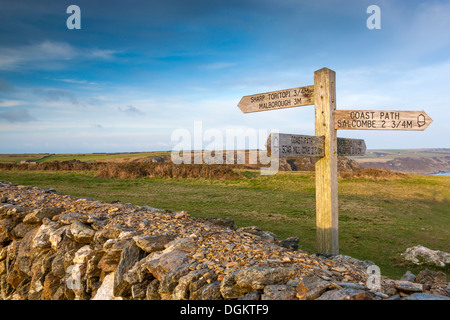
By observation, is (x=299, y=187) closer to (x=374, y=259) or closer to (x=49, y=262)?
(x=374, y=259)

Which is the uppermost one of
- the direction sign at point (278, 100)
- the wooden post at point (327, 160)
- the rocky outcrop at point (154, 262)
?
the direction sign at point (278, 100)

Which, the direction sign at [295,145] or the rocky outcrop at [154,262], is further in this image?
the direction sign at [295,145]

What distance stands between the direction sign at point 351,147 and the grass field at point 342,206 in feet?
8.33

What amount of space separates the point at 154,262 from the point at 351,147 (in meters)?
4.54

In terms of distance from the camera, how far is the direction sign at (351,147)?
19.5ft

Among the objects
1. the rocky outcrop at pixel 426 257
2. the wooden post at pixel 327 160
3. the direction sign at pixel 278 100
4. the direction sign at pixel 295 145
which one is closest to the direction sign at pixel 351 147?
the wooden post at pixel 327 160

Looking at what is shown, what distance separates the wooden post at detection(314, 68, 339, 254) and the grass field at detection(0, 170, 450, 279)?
1.69 meters

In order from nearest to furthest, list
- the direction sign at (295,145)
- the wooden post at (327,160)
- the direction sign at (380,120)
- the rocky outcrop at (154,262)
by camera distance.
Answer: the rocky outcrop at (154,262)
the direction sign at (295,145)
the direction sign at (380,120)
the wooden post at (327,160)

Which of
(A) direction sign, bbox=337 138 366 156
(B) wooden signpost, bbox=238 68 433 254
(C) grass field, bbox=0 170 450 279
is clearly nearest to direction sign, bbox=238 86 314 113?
(B) wooden signpost, bbox=238 68 433 254

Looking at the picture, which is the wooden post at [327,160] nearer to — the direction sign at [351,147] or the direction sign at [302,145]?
the direction sign at [302,145]

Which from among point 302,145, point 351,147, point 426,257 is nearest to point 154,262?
point 302,145

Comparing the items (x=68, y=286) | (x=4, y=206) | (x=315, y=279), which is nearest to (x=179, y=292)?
(x=315, y=279)

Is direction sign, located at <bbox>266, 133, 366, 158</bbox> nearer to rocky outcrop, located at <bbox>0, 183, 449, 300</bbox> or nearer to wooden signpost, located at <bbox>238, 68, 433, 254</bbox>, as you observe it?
wooden signpost, located at <bbox>238, 68, 433, 254</bbox>

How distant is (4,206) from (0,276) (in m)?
1.56
